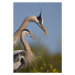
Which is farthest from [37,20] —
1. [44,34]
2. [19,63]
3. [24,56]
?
[19,63]

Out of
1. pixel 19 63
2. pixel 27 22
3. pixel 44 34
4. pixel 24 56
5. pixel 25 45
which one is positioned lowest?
pixel 19 63

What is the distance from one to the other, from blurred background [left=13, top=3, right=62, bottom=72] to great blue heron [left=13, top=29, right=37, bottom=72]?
0.06 m

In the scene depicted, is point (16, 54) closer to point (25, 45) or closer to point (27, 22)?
point (25, 45)

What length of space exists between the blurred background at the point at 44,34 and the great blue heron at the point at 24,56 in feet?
0.20

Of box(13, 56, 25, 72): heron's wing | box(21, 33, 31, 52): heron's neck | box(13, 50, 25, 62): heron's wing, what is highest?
box(21, 33, 31, 52): heron's neck

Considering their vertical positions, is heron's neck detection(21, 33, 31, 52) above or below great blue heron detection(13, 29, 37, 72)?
above

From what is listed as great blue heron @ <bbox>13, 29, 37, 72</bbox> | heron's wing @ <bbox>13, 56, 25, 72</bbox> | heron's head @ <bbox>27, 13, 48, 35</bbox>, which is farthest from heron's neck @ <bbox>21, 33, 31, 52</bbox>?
heron's head @ <bbox>27, 13, 48, 35</bbox>

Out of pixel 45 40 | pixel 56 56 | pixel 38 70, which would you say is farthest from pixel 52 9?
pixel 38 70

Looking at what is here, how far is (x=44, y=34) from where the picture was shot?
314cm

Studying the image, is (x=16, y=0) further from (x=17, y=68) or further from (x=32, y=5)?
(x=17, y=68)

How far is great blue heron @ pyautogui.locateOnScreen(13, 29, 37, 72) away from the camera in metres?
3.06

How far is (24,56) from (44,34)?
560mm

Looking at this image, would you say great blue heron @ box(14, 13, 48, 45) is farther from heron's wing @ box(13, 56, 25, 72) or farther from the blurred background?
heron's wing @ box(13, 56, 25, 72)

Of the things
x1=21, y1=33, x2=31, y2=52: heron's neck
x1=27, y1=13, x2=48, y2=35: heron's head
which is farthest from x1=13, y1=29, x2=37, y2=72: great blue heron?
x1=27, y1=13, x2=48, y2=35: heron's head
